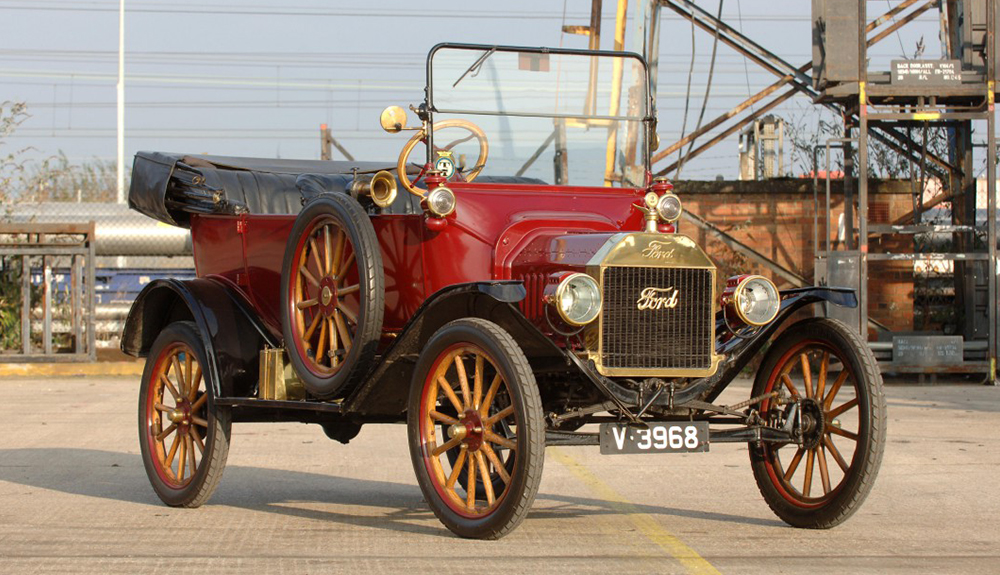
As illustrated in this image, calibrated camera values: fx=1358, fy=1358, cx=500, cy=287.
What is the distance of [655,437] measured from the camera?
571cm

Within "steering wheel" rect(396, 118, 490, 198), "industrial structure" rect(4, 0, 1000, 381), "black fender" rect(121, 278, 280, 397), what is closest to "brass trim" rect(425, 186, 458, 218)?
"steering wheel" rect(396, 118, 490, 198)

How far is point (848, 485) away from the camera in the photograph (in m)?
6.01

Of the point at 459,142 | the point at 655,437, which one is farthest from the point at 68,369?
the point at 655,437

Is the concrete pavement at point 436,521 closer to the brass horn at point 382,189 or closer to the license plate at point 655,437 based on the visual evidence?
the license plate at point 655,437

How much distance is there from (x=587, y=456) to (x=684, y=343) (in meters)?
3.95

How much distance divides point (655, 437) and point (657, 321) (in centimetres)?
58

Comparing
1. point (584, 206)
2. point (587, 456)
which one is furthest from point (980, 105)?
point (584, 206)

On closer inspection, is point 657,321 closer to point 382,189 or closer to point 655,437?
point 655,437

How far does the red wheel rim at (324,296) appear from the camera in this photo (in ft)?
21.3

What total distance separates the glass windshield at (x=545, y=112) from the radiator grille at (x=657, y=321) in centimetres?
129

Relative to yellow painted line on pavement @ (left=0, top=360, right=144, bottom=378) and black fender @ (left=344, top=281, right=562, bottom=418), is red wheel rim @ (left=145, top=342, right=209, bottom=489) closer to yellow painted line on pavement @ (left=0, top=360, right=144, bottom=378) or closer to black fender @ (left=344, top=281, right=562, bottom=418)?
black fender @ (left=344, top=281, right=562, bottom=418)

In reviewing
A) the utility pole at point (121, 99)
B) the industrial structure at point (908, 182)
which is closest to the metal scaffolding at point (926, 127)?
the industrial structure at point (908, 182)

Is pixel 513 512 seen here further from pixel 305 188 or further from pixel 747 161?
pixel 747 161

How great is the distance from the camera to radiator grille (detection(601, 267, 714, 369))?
5922mm
